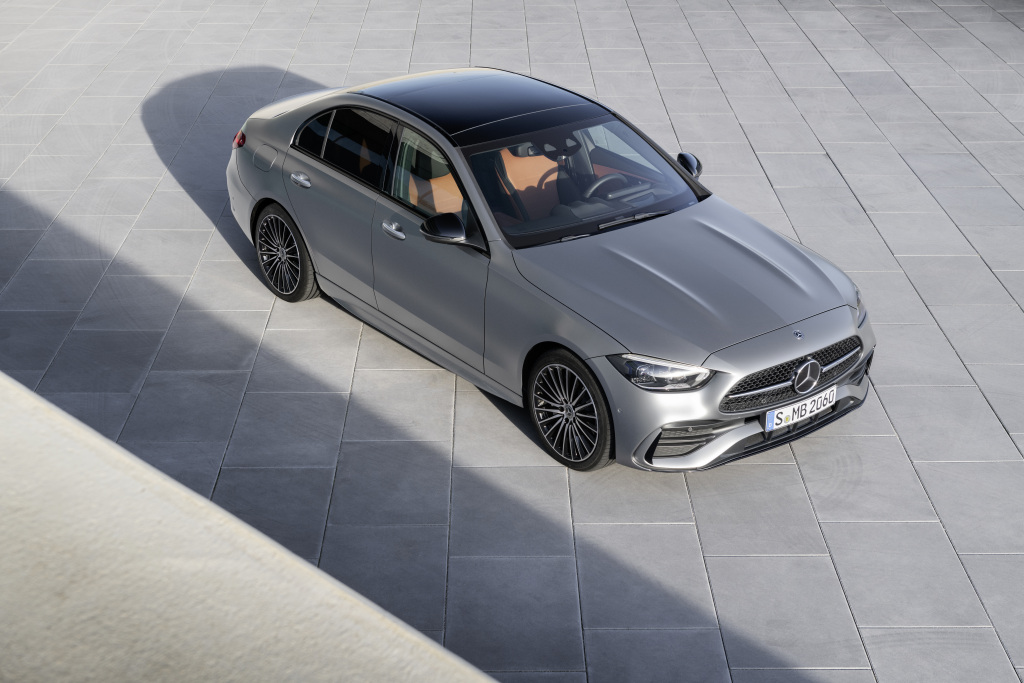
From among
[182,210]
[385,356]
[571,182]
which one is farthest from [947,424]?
[182,210]

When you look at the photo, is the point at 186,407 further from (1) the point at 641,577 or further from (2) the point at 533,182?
(1) the point at 641,577

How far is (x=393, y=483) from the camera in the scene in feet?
18.1

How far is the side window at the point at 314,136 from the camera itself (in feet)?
21.8

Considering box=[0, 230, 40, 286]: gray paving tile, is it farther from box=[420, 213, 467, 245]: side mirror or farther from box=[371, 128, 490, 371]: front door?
box=[420, 213, 467, 245]: side mirror

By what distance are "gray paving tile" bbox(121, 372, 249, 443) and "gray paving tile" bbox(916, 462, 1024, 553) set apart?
3967 mm

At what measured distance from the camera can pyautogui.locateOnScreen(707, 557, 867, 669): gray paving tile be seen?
14.5ft

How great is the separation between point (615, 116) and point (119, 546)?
14.8 feet

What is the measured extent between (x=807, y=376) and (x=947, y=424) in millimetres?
1374

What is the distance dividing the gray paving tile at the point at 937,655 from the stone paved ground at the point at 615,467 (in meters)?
0.01

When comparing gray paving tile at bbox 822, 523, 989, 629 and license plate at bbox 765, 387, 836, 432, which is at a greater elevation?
license plate at bbox 765, 387, 836, 432

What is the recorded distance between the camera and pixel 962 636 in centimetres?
450

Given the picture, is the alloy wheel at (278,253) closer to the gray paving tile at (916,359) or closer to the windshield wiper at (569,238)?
the windshield wiper at (569,238)

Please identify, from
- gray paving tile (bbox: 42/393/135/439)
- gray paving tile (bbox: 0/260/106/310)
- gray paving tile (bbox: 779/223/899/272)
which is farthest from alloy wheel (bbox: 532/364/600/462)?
gray paving tile (bbox: 0/260/106/310)

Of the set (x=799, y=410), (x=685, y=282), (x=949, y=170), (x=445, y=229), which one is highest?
(x=445, y=229)
